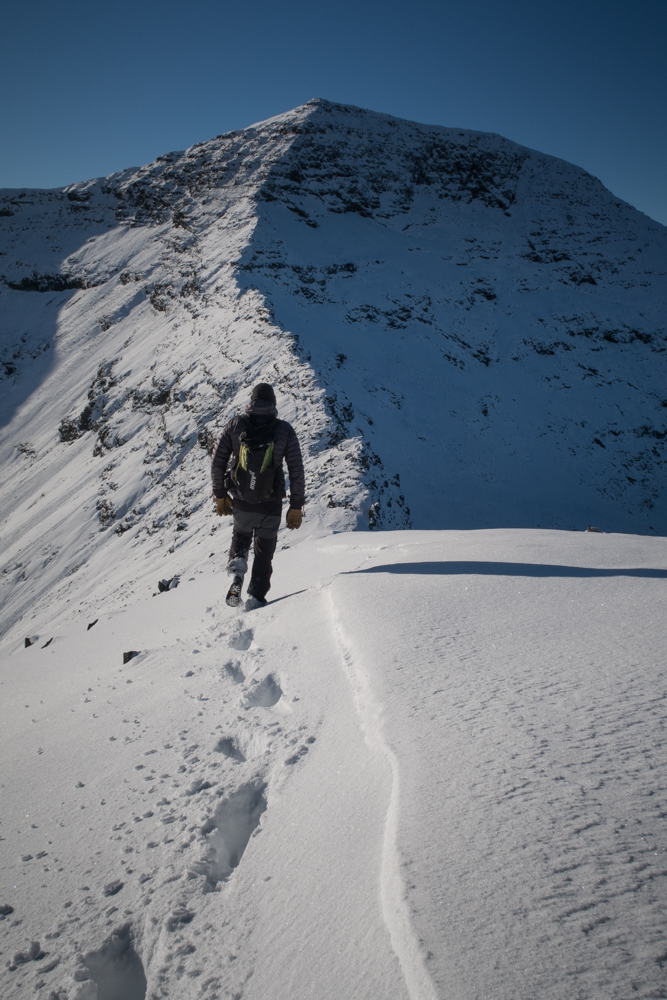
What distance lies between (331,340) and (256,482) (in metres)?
13.0

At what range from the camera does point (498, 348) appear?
19891mm

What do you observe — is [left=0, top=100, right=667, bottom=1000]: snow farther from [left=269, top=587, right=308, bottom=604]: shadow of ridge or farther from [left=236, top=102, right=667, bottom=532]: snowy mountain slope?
[left=236, top=102, right=667, bottom=532]: snowy mountain slope

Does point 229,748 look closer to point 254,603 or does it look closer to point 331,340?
point 254,603

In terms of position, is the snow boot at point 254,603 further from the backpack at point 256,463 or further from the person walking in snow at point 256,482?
the backpack at point 256,463

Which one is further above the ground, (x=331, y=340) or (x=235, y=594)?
(x=331, y=340)

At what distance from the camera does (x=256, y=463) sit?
3.91 m

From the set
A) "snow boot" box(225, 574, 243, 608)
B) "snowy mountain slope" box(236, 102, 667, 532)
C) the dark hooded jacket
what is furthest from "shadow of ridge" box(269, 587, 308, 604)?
"snowy mountain slope" box(236, 102, 667, 532)

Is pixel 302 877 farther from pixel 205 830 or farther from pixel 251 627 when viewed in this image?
pixel 251 627

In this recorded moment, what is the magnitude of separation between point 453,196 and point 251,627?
113ft

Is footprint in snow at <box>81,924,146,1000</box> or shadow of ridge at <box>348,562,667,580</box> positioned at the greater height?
shadow of ridge at <box>348,562,667,580</box>

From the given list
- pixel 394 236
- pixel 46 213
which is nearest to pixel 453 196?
pixel 394 236

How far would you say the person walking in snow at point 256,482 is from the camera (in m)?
3.92

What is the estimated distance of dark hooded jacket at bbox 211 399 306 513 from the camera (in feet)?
13.0

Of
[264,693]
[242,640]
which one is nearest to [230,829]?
[264,693]
